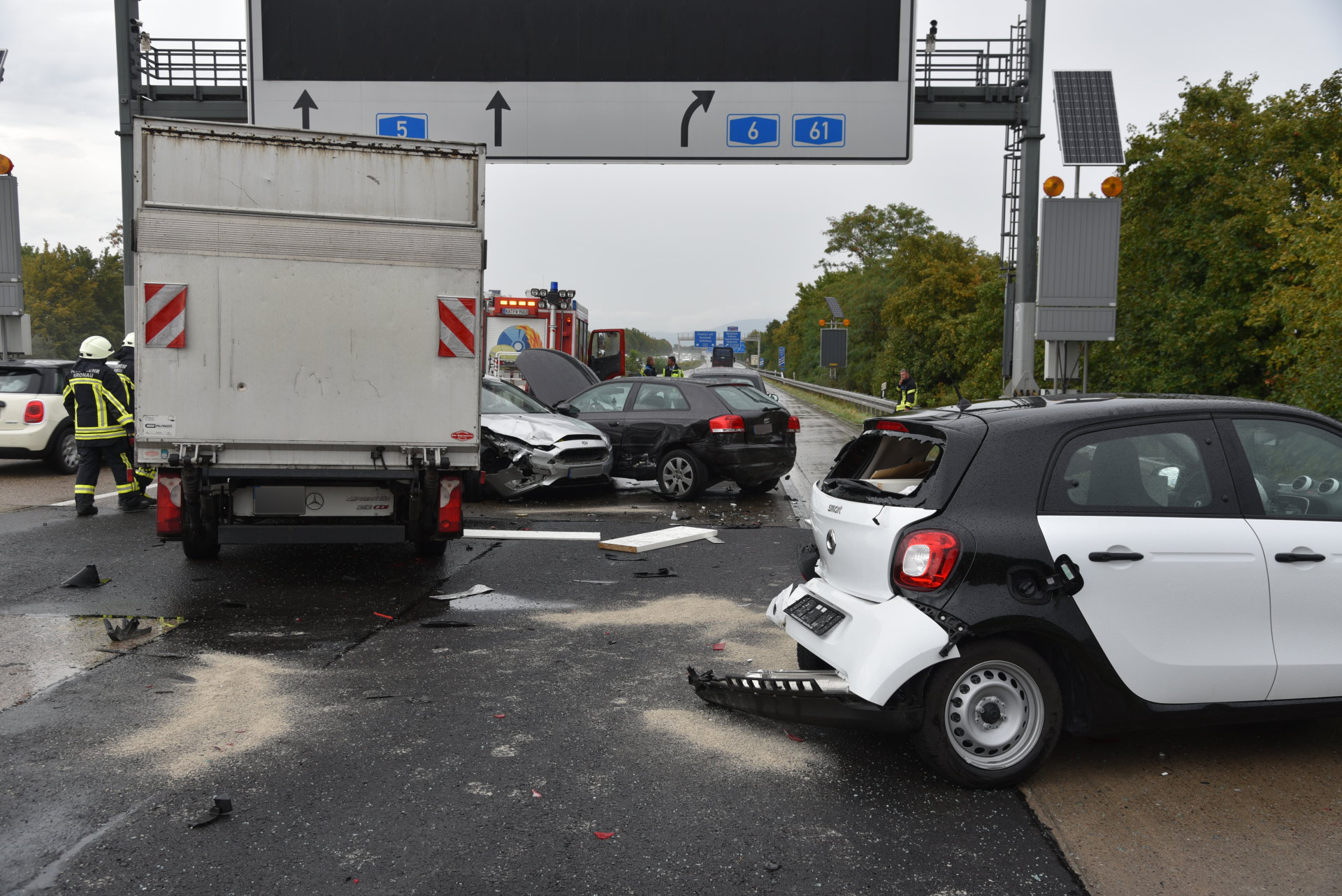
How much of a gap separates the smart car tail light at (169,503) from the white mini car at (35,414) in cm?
747

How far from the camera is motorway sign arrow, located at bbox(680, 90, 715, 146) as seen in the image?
15.4m

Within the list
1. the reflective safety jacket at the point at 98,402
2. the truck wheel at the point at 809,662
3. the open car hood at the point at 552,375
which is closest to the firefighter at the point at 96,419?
the reflective safety jacket at the point at 98,402

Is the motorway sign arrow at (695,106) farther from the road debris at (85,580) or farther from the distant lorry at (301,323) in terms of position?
the road debris at (85,580)

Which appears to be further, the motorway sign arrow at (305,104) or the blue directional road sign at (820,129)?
A: the motorway sign arrow at (305,104)

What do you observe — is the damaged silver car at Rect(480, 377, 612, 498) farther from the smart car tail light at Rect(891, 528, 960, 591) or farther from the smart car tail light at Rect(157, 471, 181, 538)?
the smart car tail light at Rect(891, 528, 960, 591)

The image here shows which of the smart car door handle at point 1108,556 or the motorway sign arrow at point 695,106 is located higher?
the motorway sign arrow at point 695,106

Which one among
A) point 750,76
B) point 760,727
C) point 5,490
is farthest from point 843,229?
point 760,727

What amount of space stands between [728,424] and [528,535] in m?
3.49

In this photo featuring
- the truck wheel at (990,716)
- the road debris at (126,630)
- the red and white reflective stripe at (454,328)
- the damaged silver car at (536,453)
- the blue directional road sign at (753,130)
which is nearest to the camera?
the truck wheel at (990,716)

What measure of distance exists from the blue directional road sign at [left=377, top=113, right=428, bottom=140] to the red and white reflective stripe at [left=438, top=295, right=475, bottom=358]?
345 inches

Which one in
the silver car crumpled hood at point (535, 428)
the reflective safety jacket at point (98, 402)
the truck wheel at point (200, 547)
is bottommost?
the truck wheel at point (200, 547)

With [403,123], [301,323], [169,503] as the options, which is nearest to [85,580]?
[169,503]

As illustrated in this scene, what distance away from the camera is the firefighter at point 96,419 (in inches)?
Result: 442

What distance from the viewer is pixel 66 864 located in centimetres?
345
